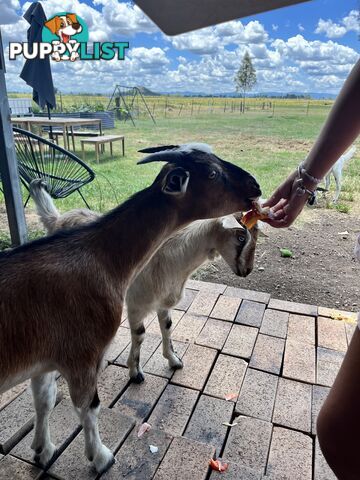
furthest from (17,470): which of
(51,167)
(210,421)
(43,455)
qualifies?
(51,167)

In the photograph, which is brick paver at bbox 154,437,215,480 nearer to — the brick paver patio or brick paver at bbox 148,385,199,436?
the brick paver patio

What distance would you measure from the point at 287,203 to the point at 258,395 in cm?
108

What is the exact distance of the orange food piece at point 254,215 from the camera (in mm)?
1630

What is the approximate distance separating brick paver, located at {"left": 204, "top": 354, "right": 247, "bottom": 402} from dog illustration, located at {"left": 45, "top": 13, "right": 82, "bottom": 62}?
4179 mm

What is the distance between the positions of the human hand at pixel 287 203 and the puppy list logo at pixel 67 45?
163 inches

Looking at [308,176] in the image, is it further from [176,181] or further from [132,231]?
[132,231]

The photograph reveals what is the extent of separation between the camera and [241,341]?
2455 mm

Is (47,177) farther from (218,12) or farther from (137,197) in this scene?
(218,12)

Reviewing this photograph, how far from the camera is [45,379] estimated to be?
1.65 meters

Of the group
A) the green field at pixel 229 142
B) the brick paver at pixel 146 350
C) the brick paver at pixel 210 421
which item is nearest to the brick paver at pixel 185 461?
the brick paver at pixel 210 421

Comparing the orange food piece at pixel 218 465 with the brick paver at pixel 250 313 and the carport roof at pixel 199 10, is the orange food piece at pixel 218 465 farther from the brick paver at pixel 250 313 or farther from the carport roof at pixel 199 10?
the carport roof at pixel 199 10

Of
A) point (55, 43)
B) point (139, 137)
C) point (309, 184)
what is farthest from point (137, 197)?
point (139, 137)

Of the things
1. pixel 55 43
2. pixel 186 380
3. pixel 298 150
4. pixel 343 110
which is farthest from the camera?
pixel 298 150

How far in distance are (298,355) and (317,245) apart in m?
2.18
